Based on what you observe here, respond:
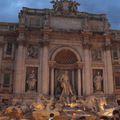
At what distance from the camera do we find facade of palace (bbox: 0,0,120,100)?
2873 centimetres

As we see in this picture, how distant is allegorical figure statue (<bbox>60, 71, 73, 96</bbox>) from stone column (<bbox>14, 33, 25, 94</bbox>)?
15.0 feet

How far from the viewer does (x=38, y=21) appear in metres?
31.4

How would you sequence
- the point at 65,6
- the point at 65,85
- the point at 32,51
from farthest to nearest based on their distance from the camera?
the point at 65,6 < the point at 32,51 < the point at 65,85

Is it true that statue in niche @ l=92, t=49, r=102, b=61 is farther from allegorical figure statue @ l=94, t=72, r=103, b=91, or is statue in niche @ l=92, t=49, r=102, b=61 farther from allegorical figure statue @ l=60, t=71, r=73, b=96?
allegorical figure statue @ l=60, t=71, r=73, b=96

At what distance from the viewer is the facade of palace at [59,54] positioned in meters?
28.7

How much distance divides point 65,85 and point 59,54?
3.96 m

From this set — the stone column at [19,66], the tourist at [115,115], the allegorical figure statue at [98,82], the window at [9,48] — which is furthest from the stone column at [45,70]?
the tourist at [115,115]

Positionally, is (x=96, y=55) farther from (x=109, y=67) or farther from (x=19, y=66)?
(x=19, y=66)

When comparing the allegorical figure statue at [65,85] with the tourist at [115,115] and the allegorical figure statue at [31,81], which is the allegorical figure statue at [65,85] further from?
the tourist at [115,115]

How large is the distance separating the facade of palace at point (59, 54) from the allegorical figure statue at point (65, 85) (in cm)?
11

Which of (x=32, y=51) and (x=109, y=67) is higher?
(x=32, y=51)

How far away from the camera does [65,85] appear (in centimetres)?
2911

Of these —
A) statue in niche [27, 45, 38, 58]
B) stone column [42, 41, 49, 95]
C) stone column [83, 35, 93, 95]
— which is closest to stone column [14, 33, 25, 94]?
statue in niche [27, 45, 38, 58]

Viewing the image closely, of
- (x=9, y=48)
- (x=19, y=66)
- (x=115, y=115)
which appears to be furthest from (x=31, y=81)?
(x=115, y=115)
